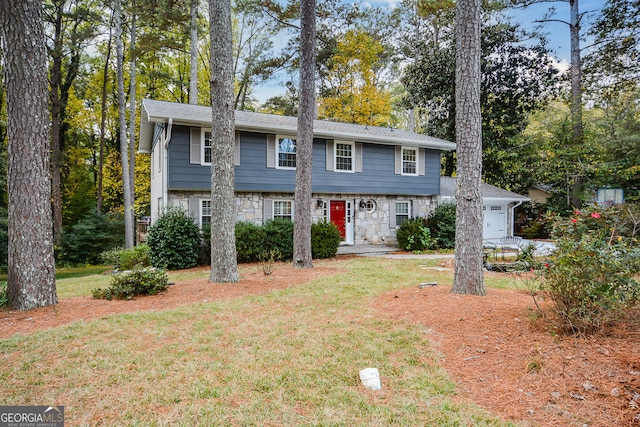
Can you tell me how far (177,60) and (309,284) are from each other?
68.0 ft

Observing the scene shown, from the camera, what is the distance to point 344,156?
44.1ft

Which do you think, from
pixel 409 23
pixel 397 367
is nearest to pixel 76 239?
pixel 397 367

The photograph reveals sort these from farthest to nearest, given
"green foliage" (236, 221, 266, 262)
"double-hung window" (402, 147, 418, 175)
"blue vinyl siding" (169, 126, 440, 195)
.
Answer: "double-hung window" (402, 147, 418, 175), "blue vinyl siding" (169, 126, 440, 195), "green foliage" (236, 221, 266, 262)

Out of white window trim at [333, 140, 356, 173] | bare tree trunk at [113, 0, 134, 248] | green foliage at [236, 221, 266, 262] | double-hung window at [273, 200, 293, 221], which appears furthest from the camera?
bare tree trunk at [113, 0, 134, 248]

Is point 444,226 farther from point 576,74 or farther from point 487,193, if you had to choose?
point 576,74

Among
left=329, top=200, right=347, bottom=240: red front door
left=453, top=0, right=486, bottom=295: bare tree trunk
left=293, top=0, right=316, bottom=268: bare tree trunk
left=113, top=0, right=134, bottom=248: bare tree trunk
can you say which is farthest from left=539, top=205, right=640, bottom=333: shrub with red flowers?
left=113, top=0, right=134, bottom=248: bare tree trunk

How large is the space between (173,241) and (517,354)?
882 cm

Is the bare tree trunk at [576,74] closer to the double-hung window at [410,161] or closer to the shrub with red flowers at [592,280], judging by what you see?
the double-hung window at [410,161]

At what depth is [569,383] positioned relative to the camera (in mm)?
2672

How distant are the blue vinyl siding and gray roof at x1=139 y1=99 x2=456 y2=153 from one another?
396 mm

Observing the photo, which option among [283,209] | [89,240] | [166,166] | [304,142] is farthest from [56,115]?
[304,142]

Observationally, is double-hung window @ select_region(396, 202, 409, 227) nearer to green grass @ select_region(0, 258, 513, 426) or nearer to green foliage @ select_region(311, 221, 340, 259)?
green foliage @ select_region(311, 221, 340, 259)

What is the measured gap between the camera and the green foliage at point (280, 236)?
10758 millimetres

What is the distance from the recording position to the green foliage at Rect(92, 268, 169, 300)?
18.8 ft
